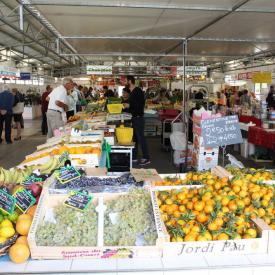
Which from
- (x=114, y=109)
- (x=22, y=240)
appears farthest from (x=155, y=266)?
(x=114, y=109)

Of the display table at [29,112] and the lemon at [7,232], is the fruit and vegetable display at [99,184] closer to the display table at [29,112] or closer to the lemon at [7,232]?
the lemon at [7,232]

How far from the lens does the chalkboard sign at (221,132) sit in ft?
14.9

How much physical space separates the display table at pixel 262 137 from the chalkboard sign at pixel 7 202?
6.49 metres

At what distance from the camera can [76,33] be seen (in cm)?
926

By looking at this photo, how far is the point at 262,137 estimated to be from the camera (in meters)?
8.08

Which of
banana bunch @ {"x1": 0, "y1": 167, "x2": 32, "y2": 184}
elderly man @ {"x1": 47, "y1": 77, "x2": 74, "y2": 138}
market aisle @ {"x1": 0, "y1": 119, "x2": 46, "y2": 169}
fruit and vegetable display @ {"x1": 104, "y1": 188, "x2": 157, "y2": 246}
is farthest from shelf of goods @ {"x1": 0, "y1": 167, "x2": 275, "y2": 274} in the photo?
market aisle @ {"x1": 0, "y1": 119, "x2": 46, "y2": 169}

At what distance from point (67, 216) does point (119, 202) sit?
1.10 feet

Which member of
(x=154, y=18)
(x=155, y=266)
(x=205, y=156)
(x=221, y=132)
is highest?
(x=154, y=18)

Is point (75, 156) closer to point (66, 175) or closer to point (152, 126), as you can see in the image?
point (66, 175)

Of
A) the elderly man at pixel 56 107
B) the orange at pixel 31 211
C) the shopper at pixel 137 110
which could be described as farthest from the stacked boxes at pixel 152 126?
the orange at pixel 31 211

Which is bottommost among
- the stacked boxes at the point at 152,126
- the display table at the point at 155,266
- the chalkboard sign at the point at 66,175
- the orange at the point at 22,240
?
the stacked boxes at the point at 152,126

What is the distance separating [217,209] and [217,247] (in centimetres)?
38

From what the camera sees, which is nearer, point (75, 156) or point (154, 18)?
point (75, 156)

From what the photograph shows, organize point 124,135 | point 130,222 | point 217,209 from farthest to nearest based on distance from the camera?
point 124,135
point 217,209
point 130,222
